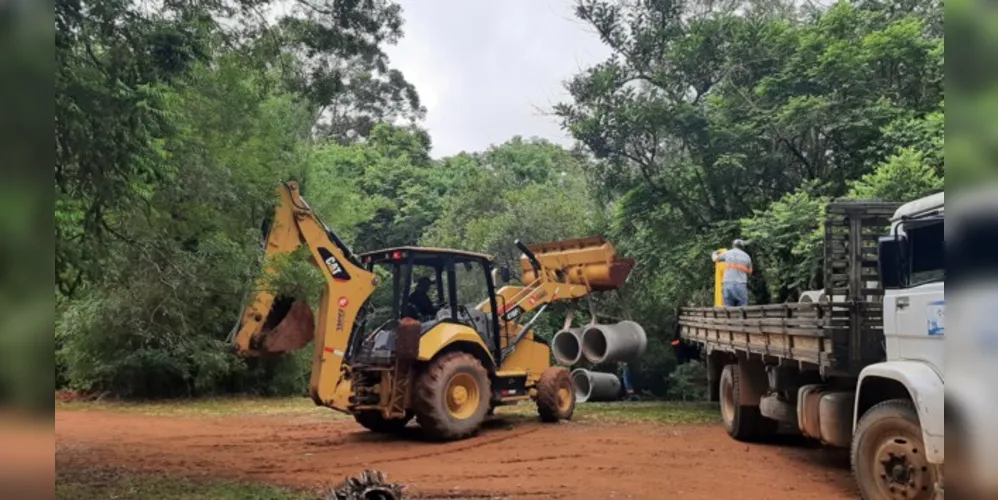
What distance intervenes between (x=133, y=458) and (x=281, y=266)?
23.2 feet

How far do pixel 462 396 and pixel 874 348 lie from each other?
5.85 metres

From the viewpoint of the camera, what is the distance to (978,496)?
4.28 feet

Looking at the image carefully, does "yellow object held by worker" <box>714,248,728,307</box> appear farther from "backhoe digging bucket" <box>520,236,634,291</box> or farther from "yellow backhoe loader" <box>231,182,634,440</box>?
"yellow backhoe loader" <box>231,182,634,440</box>

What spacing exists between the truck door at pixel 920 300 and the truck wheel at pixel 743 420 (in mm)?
4548

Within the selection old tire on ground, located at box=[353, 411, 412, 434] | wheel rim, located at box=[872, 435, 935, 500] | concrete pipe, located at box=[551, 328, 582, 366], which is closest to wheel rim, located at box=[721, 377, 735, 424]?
old tire on ground, located at box=[353, 411, 412, 434]

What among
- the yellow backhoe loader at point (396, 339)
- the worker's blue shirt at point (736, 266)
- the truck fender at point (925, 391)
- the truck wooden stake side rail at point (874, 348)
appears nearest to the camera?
the truck fender at point (925, 391)

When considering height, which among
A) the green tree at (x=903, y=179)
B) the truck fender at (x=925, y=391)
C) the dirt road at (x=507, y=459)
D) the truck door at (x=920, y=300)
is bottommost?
the dirt road at (x=507, y=459)

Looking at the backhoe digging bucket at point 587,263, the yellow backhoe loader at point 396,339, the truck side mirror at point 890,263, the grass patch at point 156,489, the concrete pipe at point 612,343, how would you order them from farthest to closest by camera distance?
the concrete pipe at point 612,343
the backhoe digging bucket at point 587,263
the yellow backhoe loader at point 396,339
the grass patch at point 156,489
the truck side mirror at point 890,263

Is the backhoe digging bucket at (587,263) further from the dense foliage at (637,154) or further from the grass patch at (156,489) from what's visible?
the grass patch at (156,489)

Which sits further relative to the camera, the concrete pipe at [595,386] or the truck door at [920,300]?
the concrete pipe at [595,386]

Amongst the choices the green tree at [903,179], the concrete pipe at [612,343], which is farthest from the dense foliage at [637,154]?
the concrete pipe at [612,343]

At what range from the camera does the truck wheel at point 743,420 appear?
406 inches

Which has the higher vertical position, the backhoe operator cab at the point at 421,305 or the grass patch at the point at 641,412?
the backhoe operator cab at the point at 421,305

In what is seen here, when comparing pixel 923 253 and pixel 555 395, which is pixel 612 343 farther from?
pixel 923 253
